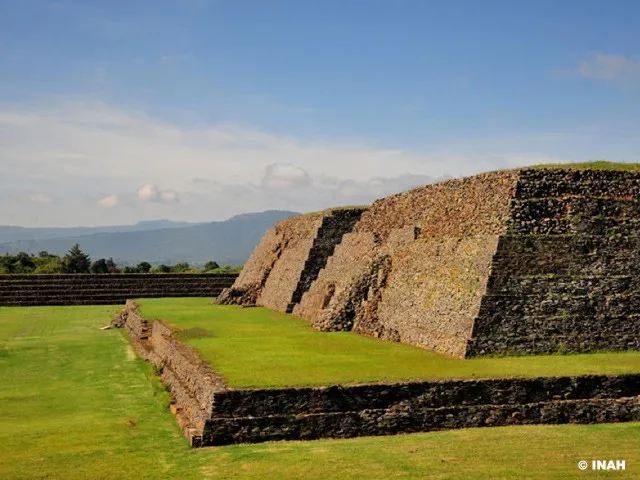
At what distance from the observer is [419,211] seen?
2505cm

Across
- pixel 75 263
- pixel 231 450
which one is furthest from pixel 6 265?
pixel 231 450

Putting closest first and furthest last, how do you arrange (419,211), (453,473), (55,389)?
(453,473) → (55,389) → (419,211)

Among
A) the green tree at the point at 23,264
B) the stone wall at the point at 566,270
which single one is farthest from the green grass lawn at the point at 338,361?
the green tree at the point at 23,264

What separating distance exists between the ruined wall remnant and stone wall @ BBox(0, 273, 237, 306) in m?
8.01

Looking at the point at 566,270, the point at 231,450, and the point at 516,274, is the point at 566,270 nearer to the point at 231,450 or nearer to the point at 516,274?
the point at 516,274

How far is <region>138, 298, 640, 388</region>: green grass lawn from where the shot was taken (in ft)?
45.2

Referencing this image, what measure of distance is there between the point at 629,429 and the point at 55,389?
1188cm

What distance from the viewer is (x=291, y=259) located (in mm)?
34656

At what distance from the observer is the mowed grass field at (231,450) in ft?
34.5

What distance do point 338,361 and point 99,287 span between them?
113 feet

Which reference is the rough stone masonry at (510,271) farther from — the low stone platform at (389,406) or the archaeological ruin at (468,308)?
the low stone platform at (389,406)

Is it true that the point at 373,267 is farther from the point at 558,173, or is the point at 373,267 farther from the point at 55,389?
the point at 55,389

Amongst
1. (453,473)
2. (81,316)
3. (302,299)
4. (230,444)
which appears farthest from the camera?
(81,316)

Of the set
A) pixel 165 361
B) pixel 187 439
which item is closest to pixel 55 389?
pixel 165 361
